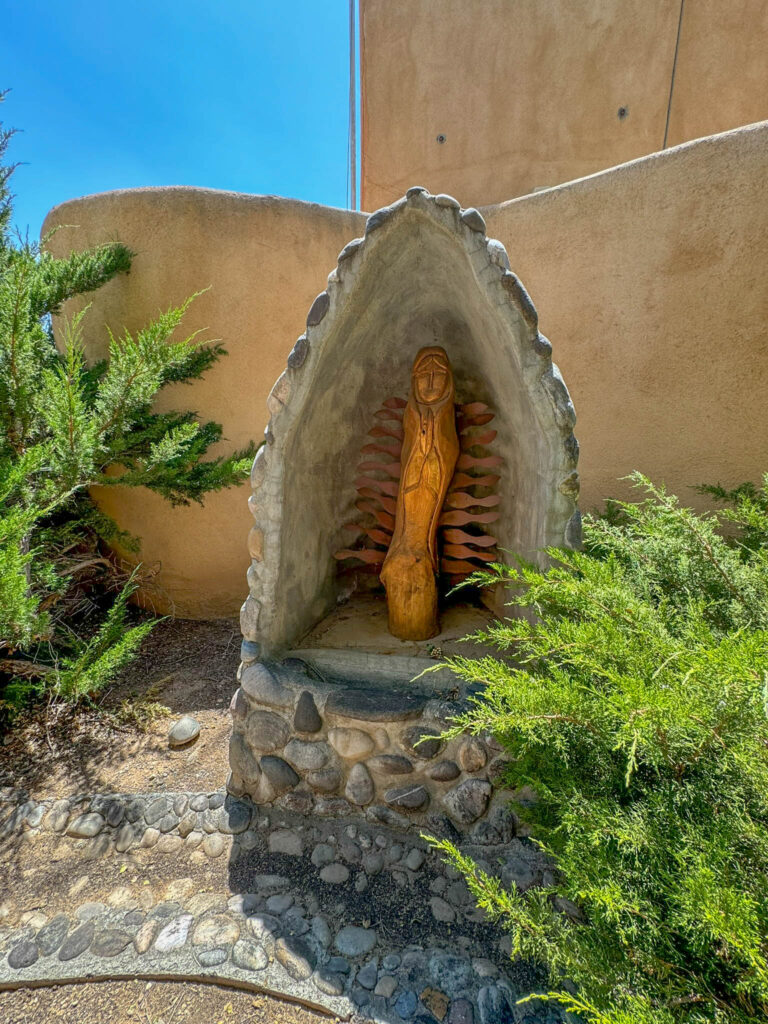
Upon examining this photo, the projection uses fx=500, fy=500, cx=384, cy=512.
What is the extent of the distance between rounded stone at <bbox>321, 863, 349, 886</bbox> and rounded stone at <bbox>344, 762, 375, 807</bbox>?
193 mm

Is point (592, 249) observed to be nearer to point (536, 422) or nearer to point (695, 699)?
point (536, 422)

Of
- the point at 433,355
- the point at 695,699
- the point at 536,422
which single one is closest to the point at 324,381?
the point at 433,355

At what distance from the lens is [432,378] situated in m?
1.94

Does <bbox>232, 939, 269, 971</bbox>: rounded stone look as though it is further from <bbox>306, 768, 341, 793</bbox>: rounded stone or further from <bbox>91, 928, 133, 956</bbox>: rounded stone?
<bbox>306, 768, 341, 793</bbox>: rounded stone

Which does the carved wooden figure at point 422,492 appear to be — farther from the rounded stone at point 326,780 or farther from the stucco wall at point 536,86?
the stucco wall at point 536,86

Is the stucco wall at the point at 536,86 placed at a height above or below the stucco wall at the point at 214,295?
above

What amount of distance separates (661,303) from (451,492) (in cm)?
208

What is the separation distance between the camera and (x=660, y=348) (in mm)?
3102

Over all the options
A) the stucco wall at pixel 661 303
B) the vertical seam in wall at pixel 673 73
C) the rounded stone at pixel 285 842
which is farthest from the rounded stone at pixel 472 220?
the vertical seam in wall at pixel 673 73

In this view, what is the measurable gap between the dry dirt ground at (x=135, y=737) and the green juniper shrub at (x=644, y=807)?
1.54 metres

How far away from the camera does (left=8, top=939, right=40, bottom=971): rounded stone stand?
1.40m

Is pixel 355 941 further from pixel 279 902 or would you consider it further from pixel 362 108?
pixel 362 108

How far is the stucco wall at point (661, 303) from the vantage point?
9.27ft

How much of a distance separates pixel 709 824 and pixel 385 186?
6.11m
